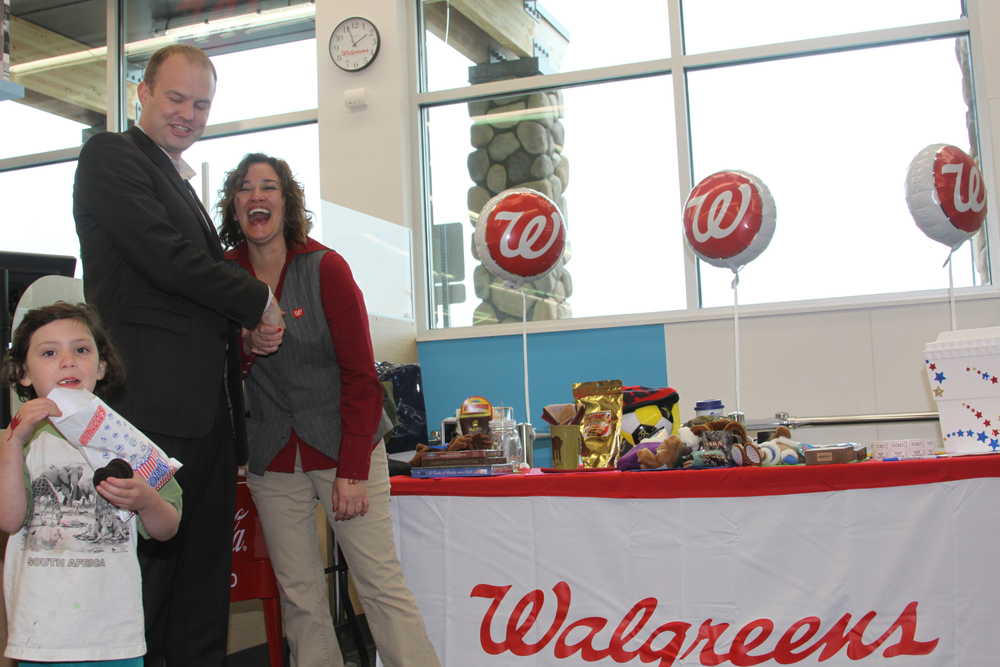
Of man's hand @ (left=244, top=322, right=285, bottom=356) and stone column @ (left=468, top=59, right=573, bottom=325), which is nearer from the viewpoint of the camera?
man's hand @ (left=244, top=322, right=285, bottom=356)

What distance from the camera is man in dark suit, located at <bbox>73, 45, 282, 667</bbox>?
1716mm

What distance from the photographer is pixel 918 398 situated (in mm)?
4207

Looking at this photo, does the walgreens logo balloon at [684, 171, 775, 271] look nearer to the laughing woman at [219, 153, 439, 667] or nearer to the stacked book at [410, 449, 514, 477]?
the stacked book at [410, 449, 514, 477]

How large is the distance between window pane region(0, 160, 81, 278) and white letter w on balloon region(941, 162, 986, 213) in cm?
534

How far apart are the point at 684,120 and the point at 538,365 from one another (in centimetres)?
150

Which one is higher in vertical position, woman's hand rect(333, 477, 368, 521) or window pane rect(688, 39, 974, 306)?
window pane rect(688, 39, 974, 306)

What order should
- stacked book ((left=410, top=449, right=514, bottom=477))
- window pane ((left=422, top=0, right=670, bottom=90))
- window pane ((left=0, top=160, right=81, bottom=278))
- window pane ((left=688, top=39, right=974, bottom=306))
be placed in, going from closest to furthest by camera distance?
1. stacked book ((left=410, top=449, right=514, bottom=477))
2. window pane ((left=688, top=39, right=974, bottom=306))
3. window pane ((left=422, top=0, right=670, bottom=90))
4. window pane ((left=0, top=160, right=81, bottom=278))

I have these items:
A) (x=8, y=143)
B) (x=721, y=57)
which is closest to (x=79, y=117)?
(x=8, y=143)

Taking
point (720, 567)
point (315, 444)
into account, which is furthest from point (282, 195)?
point (720, 567)

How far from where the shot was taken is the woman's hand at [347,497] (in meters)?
2.04

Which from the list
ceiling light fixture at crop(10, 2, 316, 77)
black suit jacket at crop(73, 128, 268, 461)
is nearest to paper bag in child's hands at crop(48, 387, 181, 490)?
black suit jacket at crop(73, 128, 268, 461)

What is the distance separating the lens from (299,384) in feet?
6.93

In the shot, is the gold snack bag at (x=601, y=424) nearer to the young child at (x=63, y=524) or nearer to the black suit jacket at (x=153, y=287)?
the black suit jacket at (x=153, y=287)

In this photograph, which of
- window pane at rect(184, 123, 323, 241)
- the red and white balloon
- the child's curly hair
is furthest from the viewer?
window pane at rect(184, 123, 323, 241)
